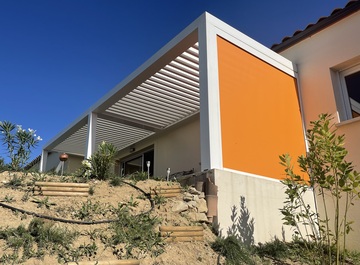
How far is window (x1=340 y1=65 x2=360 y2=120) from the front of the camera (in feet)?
24.6

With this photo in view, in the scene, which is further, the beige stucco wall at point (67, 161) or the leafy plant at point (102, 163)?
the beige stucco wall at point (67, 161)

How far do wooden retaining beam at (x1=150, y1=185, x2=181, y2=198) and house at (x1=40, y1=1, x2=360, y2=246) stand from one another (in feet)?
1.79

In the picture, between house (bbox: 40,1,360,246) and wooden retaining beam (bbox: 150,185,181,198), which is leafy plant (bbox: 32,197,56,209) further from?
house (bbox: 40,1,360,246)

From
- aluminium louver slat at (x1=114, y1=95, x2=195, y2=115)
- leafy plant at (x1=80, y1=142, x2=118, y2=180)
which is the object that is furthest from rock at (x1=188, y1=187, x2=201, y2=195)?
aluminium louver slat at (x1=114, y1=95, x2=195, y2=115)

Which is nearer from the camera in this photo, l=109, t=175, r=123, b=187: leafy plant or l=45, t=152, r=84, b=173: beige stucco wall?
l=109, t=175, r=123, b=187: leafy plant

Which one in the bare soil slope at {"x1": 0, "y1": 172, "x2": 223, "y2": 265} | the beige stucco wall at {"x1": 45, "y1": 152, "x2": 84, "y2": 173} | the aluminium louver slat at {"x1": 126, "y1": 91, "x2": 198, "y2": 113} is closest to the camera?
the bare soil slope at {"x1": 0, "y1": 172, "x2": 223, "y2": 265}

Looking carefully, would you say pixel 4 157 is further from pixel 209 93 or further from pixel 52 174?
pixel 209 93

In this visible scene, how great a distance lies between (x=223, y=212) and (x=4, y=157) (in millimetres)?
4180

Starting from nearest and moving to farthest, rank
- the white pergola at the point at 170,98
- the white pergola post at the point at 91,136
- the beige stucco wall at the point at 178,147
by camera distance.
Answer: the white pergola at the point at 170,98, the white pergola post at the point at 91,136, the beige stucco wall at the point at 178,147

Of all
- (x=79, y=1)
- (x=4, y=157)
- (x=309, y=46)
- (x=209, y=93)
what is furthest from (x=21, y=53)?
(x=309, y=46)

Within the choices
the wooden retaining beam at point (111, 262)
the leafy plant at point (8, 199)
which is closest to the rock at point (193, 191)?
the wooden retaining beam at point (111, 262)

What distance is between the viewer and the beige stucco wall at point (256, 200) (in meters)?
5.24

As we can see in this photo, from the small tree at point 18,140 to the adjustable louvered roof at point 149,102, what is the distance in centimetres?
283

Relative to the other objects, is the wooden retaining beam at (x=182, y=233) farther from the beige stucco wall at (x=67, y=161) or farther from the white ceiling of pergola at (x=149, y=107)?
the beige stucco wall at (x=67, y=161)
